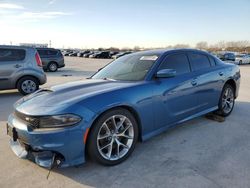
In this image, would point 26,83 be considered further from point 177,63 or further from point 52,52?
point 52,52

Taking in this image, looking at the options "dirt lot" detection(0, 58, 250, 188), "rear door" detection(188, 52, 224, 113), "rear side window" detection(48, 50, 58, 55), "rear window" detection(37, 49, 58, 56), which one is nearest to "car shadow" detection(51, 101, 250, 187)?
"dirt lot" detection(0, 58, 250, 188)

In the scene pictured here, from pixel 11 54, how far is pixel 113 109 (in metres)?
6.44

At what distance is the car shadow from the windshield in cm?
113

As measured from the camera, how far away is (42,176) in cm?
314

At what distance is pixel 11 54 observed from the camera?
841 cm

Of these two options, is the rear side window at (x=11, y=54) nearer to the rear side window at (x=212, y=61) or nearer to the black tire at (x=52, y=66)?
the rear side window at (x=212, y=61)

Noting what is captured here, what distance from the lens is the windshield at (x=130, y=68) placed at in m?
4.10

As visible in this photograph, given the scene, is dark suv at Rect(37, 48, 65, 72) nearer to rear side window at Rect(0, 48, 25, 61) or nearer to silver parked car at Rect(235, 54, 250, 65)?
rear side window at Rect(0, 48, 25, 61)

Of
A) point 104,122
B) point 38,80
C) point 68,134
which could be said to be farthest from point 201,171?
point 38,80

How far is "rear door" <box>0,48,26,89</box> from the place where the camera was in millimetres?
8234

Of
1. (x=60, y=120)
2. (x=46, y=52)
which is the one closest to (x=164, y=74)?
(x=60, y=120)

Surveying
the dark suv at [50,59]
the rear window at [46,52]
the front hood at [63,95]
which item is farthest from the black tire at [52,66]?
the front hood at [63,95]

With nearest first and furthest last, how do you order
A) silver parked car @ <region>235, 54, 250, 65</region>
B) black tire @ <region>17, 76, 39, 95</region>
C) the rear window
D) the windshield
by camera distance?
the windshield < black tire @ <region>17, 76, 39, 95</region> < the rear window < silver parked car @ <region>235, 54, 250, 65</region>

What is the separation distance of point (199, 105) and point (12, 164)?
327cm
